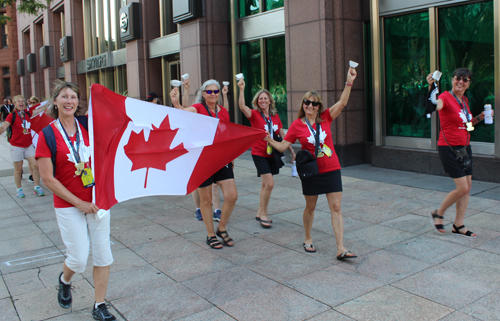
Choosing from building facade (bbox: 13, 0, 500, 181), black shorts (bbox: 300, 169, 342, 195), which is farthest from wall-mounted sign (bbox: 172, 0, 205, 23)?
black shorts (bbox: 300, 169, 342, 195)

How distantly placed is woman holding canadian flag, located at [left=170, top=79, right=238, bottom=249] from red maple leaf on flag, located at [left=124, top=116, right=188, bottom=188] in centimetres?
70

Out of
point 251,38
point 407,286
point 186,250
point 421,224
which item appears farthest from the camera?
point 251,38

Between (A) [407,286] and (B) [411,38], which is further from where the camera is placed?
(B) [411,38]

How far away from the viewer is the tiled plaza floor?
396cm

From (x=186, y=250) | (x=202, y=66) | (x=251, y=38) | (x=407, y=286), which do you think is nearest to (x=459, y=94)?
(x=407, y=286)

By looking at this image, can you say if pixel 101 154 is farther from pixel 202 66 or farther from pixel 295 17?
pixel 202 66

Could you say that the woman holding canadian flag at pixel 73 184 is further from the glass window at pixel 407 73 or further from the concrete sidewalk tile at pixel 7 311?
the glass window at pixel 407 73

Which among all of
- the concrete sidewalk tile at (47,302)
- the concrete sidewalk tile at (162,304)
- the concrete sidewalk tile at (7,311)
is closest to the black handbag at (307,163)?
the concrete sidewalk tile at (162,304)

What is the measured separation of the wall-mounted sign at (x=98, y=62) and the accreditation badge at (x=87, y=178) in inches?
751

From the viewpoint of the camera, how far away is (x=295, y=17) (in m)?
11.0

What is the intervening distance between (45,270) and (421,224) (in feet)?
14.8

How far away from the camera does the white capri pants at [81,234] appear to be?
3.74 metres

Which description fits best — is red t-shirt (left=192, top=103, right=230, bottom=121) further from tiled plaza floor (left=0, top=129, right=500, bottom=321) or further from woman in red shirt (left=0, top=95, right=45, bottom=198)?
woman in red shirt (left=0, top=95, right=45, bottom=198)

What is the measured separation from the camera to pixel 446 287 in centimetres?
422
